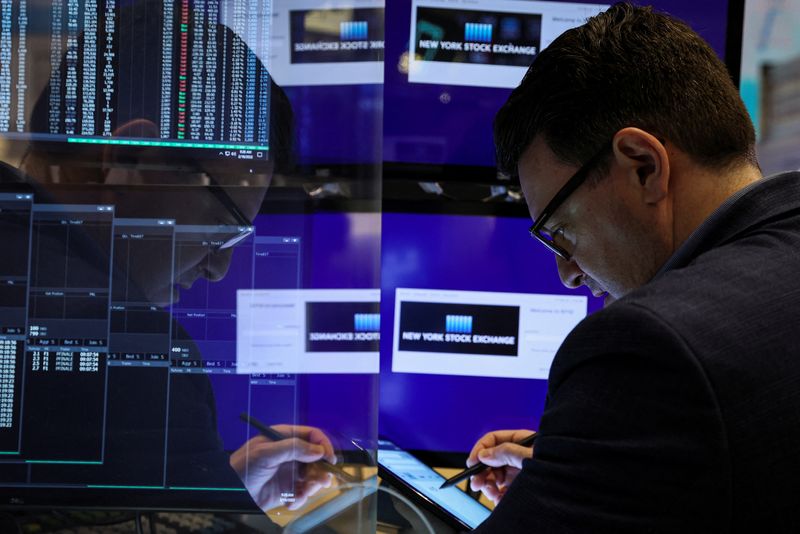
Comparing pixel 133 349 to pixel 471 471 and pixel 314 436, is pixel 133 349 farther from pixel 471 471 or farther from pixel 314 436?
pixel 471 471

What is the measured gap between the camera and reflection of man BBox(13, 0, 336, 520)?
0.97m

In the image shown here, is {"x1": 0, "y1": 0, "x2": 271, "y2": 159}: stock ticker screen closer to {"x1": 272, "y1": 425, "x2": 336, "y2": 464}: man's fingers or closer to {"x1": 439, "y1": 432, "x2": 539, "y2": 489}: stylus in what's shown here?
{"x1": 272, "y1": 425, "x2": 336, "y2": 464}: man's fingers

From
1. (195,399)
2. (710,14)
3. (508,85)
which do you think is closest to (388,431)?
(195,399)

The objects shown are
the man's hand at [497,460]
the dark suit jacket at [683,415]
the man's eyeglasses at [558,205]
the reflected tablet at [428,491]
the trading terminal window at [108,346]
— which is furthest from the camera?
the man's hand at [497,460]

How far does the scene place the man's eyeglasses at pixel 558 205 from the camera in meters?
0.86

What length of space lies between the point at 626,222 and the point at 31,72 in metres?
0.75

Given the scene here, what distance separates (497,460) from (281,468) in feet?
1.51

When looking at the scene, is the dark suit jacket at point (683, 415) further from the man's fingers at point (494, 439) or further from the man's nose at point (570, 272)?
the man's fingers at point (494, 439)

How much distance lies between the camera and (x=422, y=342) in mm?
1386

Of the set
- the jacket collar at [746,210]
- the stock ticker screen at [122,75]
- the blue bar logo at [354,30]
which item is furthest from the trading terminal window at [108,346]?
the jacket collar at [746,210]

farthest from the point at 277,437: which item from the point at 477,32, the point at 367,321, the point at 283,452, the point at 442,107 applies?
the point at 477,32

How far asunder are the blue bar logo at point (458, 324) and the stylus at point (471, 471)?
0.70 feet

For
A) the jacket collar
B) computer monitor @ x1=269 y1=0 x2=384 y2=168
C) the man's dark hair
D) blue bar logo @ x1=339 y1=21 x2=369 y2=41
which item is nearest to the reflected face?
computer monitor @ x1=269 y1=0 x2=384 y2=168

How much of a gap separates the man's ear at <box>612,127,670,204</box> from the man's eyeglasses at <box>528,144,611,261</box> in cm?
2
